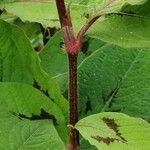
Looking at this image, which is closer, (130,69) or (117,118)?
(117,118)

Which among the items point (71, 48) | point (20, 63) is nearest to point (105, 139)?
point (71, 48)

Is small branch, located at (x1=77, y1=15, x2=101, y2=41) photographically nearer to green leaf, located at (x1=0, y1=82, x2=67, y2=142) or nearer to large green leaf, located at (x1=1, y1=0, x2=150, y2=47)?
large green leaf, located at (x1=1, y1=0, x2=150, y2=47)

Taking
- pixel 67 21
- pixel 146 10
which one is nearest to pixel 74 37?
pixel 67 21

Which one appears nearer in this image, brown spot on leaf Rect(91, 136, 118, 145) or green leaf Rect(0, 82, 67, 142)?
brown spot on leaf Rect(91, 136, 118, 145)

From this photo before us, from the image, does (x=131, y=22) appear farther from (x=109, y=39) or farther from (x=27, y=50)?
(x=27, y=50)

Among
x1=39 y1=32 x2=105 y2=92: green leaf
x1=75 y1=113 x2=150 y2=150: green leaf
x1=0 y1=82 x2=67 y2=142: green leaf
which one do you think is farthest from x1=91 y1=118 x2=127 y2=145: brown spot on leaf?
x1=39 y1=32 x2=105 y2=92: green leaf

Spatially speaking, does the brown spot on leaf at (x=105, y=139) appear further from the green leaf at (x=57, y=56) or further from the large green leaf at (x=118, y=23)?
the green leaf at (x=57, y=56)

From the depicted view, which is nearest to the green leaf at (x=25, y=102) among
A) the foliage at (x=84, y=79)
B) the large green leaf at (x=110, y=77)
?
the foliage at (x=84, y=79)
